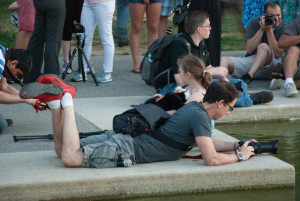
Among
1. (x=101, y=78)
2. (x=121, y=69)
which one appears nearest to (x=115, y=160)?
(x=101, y=78)

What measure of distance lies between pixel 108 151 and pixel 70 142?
29 cm

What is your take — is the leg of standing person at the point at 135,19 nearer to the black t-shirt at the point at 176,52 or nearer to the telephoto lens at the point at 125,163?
the black t-shirt at the point at 176,52

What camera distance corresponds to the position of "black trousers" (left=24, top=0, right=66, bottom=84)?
7.81 m

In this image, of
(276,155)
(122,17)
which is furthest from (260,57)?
(122,17)

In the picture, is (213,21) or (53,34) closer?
(53,34)

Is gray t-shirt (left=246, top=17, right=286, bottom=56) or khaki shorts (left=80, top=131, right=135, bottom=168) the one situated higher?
gray t-shirt (left=246, top=17, right=286, bottom=56)

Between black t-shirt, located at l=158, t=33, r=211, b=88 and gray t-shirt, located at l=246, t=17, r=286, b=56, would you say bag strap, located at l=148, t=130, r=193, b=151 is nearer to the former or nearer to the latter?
black t-shirt, located at l=158, t=33, r=211, b=88

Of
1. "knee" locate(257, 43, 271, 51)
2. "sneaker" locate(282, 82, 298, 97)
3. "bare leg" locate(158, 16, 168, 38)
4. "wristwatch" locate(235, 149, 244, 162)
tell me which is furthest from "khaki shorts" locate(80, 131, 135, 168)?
"bare leg" locate(158, 16, 168, 38)

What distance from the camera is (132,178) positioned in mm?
4484

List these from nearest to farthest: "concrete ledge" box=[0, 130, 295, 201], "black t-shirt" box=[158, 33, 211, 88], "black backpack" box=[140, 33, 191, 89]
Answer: "concrete ledge" box=[0, 130, 295, 201], "black t-shirt" box=[158, 33, 211, 88], "black backpack" box=[140, 33, 191, 89]

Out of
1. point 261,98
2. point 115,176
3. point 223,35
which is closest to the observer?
point 115,176

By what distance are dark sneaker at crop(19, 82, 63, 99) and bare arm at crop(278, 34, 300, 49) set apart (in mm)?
4445

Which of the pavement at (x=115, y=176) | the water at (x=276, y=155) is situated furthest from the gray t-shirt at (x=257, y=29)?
the pavement at (x=115, y=176)

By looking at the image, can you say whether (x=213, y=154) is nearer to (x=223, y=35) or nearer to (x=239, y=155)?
(x=239, y=155)
